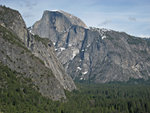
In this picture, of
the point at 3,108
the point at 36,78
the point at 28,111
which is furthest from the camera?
the point at 36,78

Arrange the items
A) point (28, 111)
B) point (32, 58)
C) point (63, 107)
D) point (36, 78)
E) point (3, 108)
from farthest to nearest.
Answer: point (32, 58) → point (36, 78) → point (63, 107) → point (28, 111) → point (3, 108)

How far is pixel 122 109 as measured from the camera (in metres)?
173

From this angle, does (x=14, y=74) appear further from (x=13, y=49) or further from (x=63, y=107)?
(x=63, y=107)

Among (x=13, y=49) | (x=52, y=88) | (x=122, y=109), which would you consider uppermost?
(x=13, y=49)

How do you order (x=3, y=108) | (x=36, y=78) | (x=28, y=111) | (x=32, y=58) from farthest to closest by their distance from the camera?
(x=32, y=58)
(x=36, y=78)
(x=28, y=111)
(x=3, y=108)

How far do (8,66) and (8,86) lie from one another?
70.6 ft

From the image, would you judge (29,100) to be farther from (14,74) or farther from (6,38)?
(6,38)

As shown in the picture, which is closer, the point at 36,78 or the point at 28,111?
the point at 28,111

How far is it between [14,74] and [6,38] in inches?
1077

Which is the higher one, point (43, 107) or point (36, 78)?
point (36, 78)

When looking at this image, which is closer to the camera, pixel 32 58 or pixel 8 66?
pixel 8 66

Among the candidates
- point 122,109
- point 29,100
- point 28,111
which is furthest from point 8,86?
point 122,109

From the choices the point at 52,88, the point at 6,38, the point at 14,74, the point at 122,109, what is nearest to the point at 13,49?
the point at 6,38

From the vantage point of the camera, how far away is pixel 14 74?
509 feet
